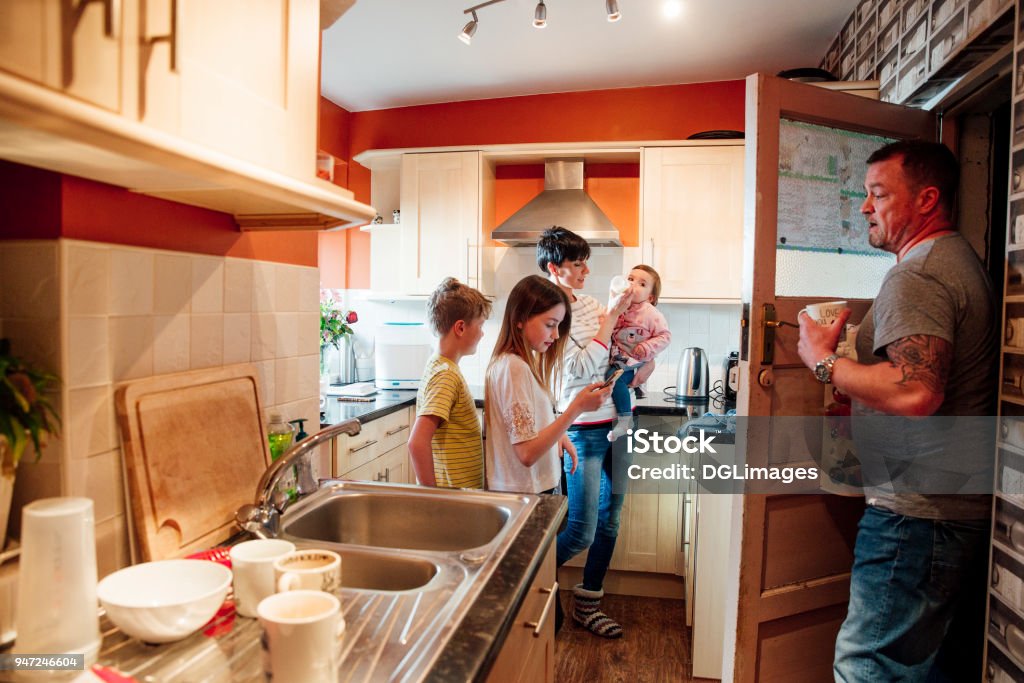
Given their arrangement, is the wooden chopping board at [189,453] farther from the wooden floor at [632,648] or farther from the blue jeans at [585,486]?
the wooden floor at [632,648]

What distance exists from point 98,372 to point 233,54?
0.52 meters

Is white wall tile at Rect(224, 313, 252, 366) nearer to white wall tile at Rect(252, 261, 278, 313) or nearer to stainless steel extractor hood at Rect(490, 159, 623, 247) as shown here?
white wall tile at Rect(252, 261, 278, 313)

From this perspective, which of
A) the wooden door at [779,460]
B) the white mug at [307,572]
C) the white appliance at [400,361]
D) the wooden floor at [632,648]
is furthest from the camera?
the white appliance at [400,361]

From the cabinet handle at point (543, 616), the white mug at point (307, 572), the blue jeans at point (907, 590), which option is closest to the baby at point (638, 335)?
the blue jeans at point (907, 590)

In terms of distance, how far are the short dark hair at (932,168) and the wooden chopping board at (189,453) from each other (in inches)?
64.3

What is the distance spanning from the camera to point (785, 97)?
1701mm

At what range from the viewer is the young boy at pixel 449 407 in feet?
5.56

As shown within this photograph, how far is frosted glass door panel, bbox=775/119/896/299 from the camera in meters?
1.76

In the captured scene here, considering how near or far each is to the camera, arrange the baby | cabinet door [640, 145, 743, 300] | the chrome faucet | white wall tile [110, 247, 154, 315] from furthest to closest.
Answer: cabinet door [640, 145, 743, 300]
the baby
the chrome faucet
white wall tile [110, 247, 154, 315]

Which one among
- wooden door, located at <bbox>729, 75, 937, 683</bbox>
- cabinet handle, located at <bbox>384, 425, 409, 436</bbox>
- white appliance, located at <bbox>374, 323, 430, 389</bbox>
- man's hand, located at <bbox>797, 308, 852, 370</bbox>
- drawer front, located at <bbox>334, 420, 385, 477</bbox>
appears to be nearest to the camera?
man's hand, located at <bbox>797, 308, 852, 370</bbox>

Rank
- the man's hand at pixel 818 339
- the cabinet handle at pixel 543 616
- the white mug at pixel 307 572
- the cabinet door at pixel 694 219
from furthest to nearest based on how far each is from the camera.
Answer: the cabinet door at pixel 694 219 → the man's hand at pixel 818 339 → the cabinet handle at pixel 543 616 → the white mug at pixel 307 572

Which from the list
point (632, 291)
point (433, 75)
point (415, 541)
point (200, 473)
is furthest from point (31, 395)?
point (433, 75)

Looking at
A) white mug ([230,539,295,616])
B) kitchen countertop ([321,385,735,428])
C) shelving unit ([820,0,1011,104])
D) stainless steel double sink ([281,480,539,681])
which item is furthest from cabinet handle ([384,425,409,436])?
shelving unit ([820,0,1011,104])

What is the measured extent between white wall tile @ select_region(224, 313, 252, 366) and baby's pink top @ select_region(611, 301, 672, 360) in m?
1.81
